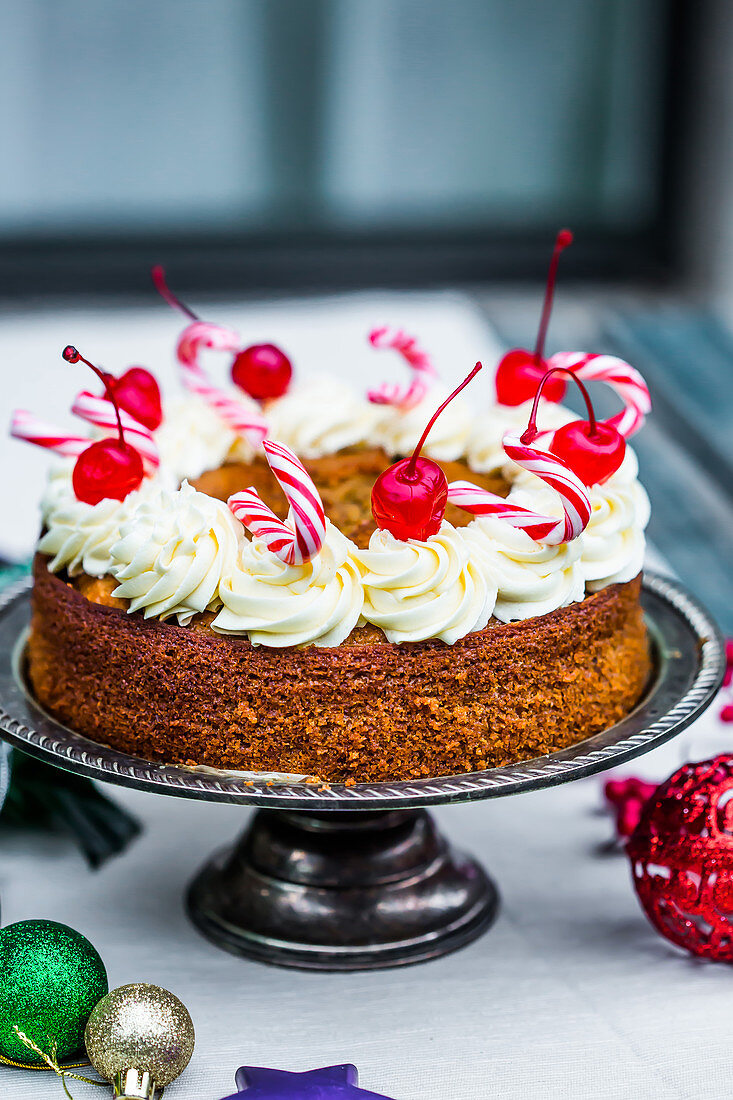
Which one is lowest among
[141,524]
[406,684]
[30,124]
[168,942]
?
[168,942]

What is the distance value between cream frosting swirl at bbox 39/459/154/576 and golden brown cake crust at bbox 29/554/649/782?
42mm

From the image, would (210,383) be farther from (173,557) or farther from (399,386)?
(173,557)

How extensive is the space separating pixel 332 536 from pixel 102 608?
252 millimetres

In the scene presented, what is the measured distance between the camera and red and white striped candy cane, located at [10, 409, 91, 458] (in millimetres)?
1620

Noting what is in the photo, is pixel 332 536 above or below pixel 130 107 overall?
below

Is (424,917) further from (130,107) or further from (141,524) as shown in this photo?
(130,107)

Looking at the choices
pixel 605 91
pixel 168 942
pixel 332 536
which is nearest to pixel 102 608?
pixel 332 536

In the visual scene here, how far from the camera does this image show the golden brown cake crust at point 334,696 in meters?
1.42

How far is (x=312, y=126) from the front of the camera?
493 centimetres

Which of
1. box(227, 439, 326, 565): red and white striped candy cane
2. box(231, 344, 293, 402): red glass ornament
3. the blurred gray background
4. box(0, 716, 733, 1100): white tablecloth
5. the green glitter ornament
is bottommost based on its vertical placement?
box(0, 716, 733, 1100): white tablecloth

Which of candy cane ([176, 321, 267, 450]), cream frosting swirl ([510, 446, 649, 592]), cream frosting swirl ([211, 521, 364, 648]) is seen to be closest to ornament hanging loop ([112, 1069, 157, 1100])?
cream frosting swirl ([211, 521, 364, 648])

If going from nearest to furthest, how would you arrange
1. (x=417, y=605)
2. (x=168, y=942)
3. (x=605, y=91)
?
(x=417, y=605) → (x=168, y=942) → (x=605, y=91)

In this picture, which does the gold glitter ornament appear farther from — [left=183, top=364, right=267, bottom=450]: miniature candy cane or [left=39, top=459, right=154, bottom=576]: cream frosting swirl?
[left=183, top=364, right=267, bottom=450]: miniature candy cane

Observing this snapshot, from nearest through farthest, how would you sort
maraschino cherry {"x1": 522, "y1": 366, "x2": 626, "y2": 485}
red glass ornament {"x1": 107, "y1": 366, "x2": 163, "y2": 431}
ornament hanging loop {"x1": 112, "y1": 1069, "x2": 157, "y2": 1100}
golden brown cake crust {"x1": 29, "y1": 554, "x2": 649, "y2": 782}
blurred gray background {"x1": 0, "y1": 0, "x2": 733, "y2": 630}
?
1. ornament hanging loop {"x1": 112, "y1": 1069, "x2": 157, "y2": 1100}
2. golden brown cake crust {"x1": 29, "y1": 554, "x2": 649, "y2": 782}
3. maraschino cherry {"x1": 522, "y1": 366, "x2": 626, "y2": 485}
4. red glass ornament {"x1": 107, "y1": 366, "x2": 163, "y2": 431}
5. blurred gray background {"x1": 0, "y1": 0, "x2": 733, "y2": 630}
